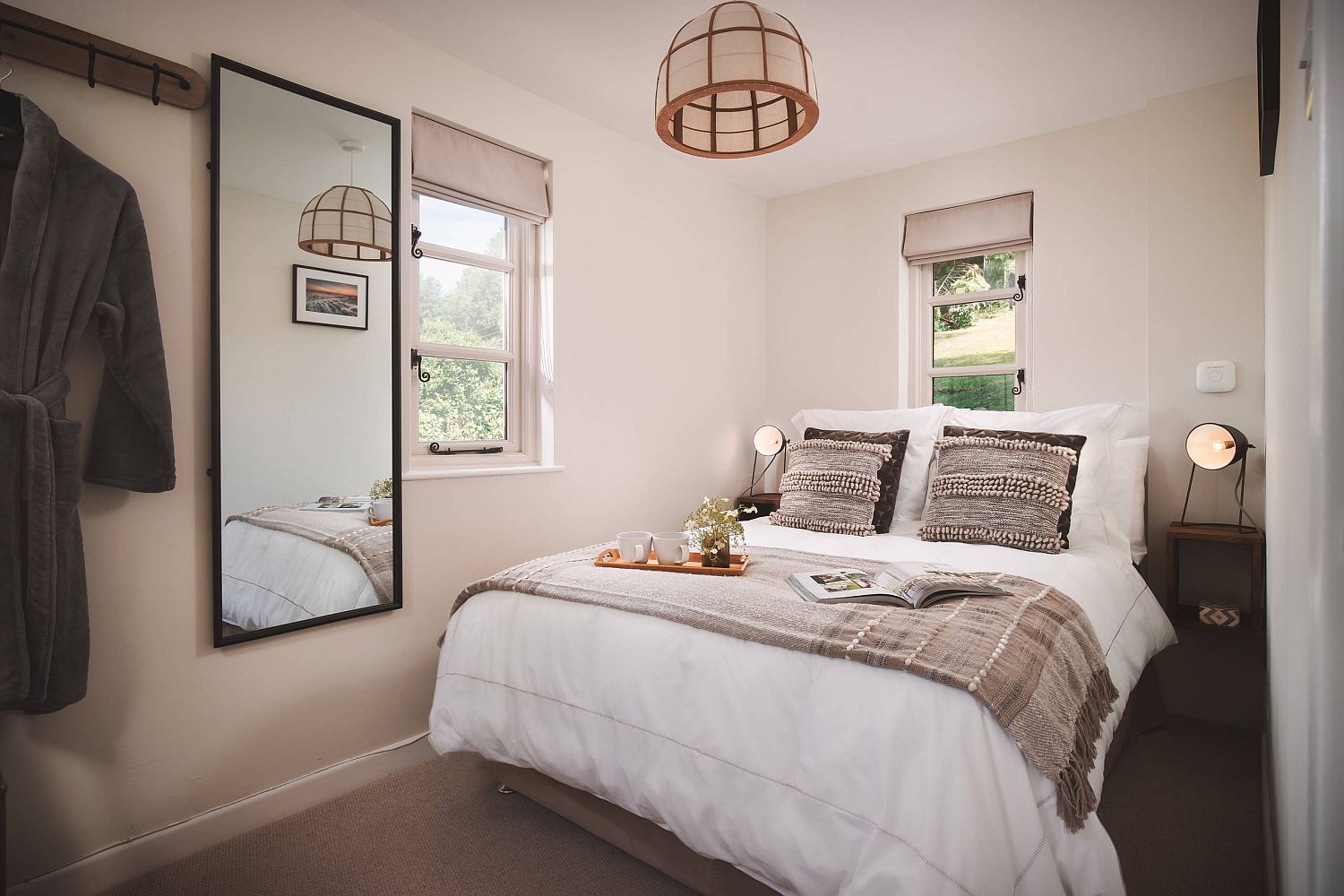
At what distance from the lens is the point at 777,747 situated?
1.39 meters

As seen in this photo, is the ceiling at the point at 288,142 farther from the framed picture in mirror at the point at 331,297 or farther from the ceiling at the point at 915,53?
the ceiling at the point at 915,53

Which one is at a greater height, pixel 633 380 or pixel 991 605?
pixel 633 380

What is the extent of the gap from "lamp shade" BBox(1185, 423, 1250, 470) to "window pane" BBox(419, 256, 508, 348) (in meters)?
2.70

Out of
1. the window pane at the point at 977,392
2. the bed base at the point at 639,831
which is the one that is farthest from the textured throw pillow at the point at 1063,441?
the window pane at the point at 977,392

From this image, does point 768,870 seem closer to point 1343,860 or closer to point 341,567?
point 1343,860

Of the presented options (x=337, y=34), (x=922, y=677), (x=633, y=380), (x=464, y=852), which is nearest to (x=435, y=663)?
(x=464, y=852)

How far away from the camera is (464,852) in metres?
1.92

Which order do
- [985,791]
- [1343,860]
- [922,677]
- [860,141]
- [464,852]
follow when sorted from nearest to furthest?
[1343,860]
[985,791]
[922,677]
[464,852]
[860,141]

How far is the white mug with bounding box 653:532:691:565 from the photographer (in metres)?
2.15

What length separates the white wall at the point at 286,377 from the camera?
2020 mm

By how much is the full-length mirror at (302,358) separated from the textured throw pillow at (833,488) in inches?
63.3

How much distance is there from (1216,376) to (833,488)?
152 cm

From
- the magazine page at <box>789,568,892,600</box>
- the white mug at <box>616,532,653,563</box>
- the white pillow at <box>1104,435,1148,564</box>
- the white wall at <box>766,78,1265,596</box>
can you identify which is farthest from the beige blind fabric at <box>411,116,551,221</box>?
the white pillow at <box>1104,435,1148,564</box>

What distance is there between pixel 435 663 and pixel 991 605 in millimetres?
1926
